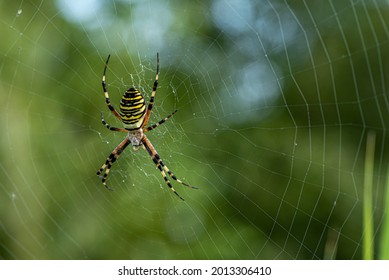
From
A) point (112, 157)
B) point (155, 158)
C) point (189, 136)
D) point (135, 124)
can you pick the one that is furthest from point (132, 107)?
point (189, 136)

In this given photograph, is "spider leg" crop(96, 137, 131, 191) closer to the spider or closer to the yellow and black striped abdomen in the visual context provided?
the spider

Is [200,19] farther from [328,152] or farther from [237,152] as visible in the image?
[328,152]

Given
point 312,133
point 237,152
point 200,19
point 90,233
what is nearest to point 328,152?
point 312,133

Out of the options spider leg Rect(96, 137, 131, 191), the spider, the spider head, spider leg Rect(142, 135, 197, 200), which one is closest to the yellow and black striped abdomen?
the spider

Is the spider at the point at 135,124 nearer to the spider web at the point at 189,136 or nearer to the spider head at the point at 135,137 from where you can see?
the spider head at the point at 135,137

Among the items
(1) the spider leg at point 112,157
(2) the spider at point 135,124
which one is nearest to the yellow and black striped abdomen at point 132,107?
(2) the spider at point 135,124

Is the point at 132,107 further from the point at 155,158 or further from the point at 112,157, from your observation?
the point at 112,157
